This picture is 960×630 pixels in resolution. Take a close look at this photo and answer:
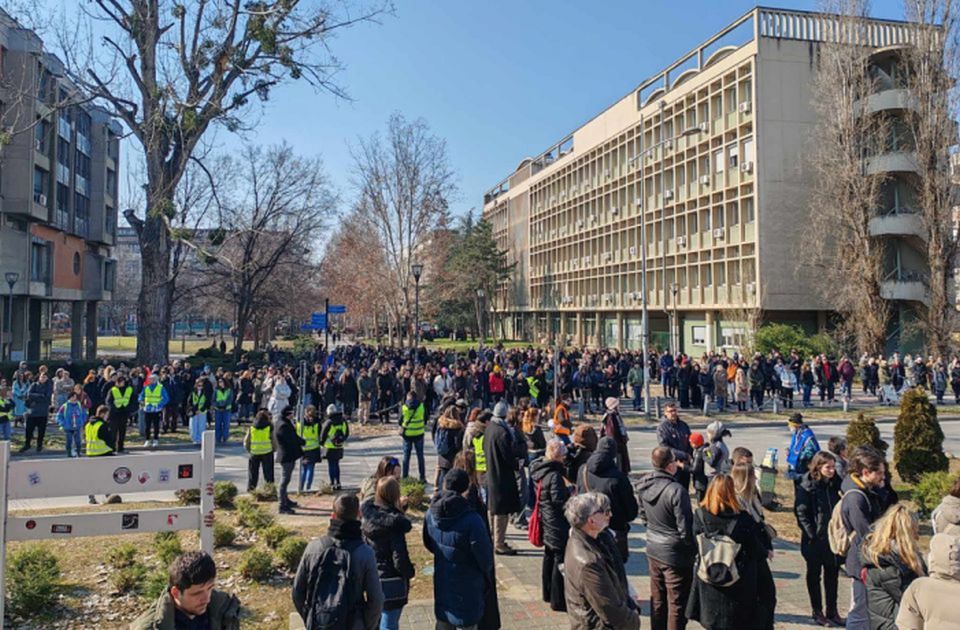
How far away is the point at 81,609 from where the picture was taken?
6352mm

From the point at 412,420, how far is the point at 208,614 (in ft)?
27.8

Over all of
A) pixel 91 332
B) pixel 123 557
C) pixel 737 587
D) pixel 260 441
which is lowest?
pixel 123 557

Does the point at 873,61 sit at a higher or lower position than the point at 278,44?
higher

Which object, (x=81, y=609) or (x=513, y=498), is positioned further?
(x=513, y=498)

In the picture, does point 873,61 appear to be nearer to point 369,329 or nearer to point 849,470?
point 849,470

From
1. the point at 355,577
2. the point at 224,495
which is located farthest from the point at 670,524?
the point at 224,495

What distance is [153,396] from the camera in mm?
15414

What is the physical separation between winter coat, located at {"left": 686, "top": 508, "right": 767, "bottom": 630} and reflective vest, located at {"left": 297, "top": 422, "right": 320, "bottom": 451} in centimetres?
798

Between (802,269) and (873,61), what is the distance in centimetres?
1106

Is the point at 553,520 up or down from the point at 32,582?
up

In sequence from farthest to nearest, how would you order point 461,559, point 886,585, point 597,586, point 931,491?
point 931,491, point 461,559, point 886,585, point 597,586

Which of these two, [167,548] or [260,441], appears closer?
[167,548]

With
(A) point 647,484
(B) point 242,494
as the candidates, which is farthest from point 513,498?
(B) point 242,494

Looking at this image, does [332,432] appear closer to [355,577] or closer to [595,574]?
[355,577]
